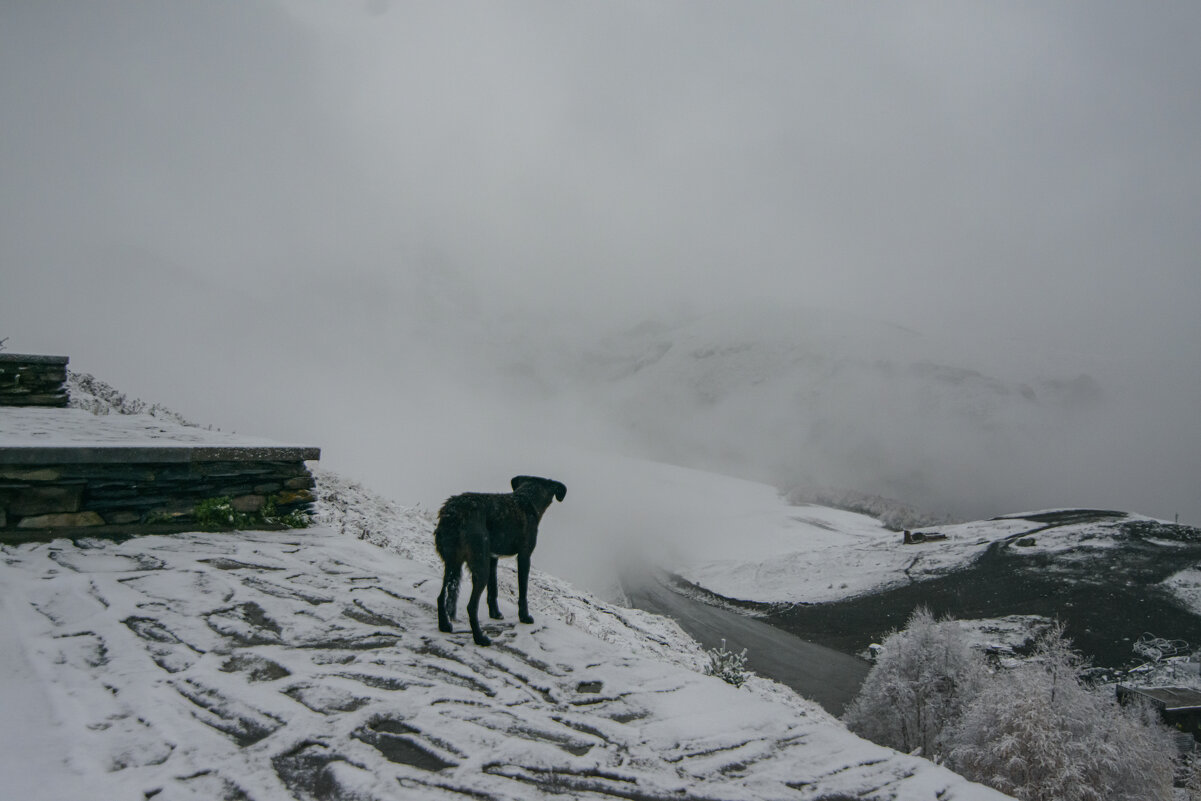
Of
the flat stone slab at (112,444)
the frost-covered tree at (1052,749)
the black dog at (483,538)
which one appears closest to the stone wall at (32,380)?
the flat stone slab at (112,444)

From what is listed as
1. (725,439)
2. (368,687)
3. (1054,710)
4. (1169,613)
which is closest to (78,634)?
(368,687)

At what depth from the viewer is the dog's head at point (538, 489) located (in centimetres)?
496

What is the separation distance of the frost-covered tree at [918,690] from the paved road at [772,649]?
3.90 meters

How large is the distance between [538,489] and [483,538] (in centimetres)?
81

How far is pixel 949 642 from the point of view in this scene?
27594 mm

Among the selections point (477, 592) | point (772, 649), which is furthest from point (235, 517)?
point (772, 649)

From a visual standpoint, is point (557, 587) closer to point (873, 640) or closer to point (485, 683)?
point (485, 683)

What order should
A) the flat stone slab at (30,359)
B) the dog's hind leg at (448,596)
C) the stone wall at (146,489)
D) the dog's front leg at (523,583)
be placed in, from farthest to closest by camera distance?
the flat stone slab at (30,359), the stone wall at (146,489), the dog's front leg at (523,583), the dog's hind leg at (448,596)

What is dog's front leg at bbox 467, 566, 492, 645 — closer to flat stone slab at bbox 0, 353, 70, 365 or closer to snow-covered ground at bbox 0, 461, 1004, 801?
snow-covered ground at bbox 0, 461, 1004, 801

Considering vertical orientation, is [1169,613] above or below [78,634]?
below

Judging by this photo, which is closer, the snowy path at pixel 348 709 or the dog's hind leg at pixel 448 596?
the snowy path at pixel 348 709

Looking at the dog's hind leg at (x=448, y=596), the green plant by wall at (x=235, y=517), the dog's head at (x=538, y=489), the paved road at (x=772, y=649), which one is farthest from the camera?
the paved road at (x=772, y=649)

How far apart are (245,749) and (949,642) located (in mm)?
31994

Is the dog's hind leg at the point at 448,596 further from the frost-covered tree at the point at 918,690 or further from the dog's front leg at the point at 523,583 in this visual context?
the frost-covered tree at the point at 918,690
